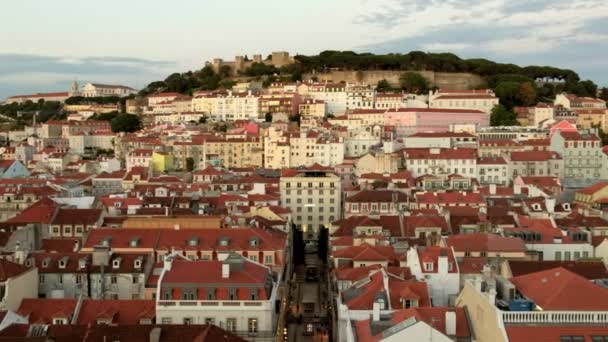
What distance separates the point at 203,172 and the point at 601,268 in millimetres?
54267

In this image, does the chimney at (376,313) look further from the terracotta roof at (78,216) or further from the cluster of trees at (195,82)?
the cluster of trees at (195,82)

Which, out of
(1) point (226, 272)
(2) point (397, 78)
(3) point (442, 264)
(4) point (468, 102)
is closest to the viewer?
(1) point (226, 272)

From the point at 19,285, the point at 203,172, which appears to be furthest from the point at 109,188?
the point at 19,285

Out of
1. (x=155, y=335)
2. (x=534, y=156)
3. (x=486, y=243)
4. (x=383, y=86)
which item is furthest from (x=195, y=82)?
(x=155, y=335)

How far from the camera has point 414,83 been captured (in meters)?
146

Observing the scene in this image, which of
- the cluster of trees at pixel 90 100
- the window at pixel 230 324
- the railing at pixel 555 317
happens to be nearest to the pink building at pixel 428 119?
the window at pixel 230 324

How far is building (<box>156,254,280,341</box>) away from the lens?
35.0 metres

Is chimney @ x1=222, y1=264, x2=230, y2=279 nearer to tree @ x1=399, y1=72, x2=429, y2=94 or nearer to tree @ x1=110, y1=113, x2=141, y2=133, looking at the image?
tree @ x1=110, y1=113, x2=141, y2=133

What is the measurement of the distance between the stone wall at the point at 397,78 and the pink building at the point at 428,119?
109 feet

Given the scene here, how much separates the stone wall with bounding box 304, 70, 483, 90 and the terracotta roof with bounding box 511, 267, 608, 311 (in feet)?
407

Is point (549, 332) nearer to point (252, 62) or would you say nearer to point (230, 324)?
point (230, 324)

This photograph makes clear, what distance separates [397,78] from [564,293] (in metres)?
128

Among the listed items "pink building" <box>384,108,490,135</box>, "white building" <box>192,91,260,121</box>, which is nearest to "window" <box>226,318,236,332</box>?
"pink building" <box>384,108,490,135</box>

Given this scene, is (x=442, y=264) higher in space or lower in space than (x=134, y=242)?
higher
